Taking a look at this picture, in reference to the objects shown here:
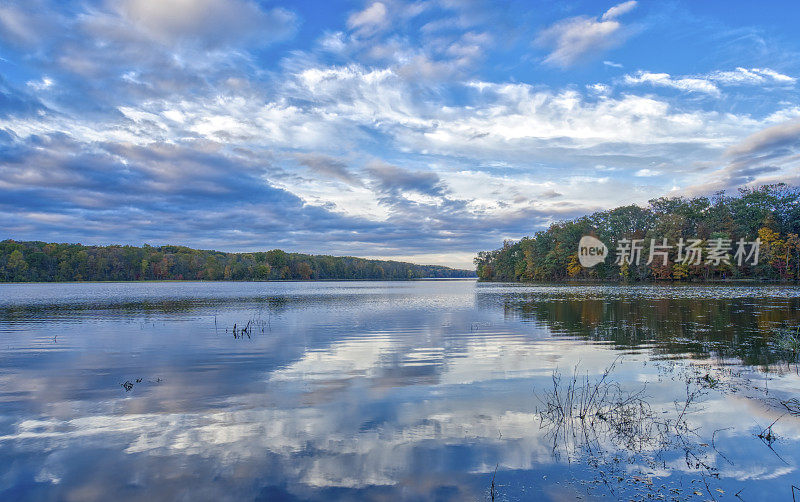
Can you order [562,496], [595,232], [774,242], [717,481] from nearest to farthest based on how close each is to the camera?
[562,496] < [717,481] < [774,242] < [595,232]

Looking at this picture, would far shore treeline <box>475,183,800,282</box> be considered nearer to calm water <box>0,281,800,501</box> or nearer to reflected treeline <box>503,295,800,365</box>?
reflected treeline <box>503,295,800,365</box>

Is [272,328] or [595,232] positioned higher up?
[595,232]

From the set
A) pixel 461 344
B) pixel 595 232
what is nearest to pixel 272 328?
pixel 461 344

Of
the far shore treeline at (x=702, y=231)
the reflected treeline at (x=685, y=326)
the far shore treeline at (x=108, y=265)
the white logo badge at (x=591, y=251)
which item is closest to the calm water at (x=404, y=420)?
the reflected treeline at (x=685, y=326)

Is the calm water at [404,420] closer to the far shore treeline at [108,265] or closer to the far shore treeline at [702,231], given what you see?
the far shore treeline at [702,231]

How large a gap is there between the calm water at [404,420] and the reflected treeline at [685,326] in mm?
249

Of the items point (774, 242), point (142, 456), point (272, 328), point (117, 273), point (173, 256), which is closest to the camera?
point (142, 456)

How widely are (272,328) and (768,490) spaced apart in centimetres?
2412

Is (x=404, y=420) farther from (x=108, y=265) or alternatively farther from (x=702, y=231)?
(x=108, y=265)

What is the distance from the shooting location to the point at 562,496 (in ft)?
20.0

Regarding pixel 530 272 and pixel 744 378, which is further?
pixel 530 272

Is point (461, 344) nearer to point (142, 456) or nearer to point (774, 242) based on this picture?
point (142, 456)

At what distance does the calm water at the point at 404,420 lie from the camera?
21.5ft

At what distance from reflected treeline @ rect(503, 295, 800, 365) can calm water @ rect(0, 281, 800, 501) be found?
0.25m
